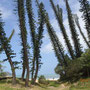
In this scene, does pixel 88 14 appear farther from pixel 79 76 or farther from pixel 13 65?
pixel 13 65

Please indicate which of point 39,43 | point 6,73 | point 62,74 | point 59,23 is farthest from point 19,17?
point 62,74

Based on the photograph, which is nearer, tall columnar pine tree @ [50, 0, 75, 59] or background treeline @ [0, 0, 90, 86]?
background treeline @ [0, 0, 90, 86]

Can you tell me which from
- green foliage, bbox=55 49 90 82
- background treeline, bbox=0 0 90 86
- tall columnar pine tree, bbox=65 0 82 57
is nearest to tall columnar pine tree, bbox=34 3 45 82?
background treeline, bbox=0 0 90 86

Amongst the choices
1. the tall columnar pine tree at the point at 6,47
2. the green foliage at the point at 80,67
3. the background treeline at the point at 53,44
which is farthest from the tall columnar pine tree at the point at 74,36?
the tall columnar pine tree at the point at 6,47

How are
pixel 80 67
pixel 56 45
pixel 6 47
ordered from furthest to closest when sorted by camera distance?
1. pixel 56 45
2. pixel 80 67
3. pixel 6 47

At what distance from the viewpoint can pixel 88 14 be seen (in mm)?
29719

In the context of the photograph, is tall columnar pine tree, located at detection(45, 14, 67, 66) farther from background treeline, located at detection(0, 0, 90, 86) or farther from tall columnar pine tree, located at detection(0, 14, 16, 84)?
tall columnar pine tree, located at detection(0, 14, 16, 84)

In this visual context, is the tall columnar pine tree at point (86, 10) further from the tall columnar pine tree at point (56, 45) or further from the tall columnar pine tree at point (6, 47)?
the tall columnar pine tree at point (6, 47)

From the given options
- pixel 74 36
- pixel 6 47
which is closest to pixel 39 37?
pixel 6 47

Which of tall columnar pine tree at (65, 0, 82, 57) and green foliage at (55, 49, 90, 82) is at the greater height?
tall columnar pine tree at (65, 0, 82, 57)

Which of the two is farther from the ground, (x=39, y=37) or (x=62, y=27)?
(x=62, y=27)

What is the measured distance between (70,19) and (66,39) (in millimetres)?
6041

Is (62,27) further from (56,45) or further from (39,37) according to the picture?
(39,37)

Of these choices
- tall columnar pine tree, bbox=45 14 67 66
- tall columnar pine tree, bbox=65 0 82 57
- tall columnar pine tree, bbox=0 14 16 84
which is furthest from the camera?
tall columnar pine tree, bbox=65 0 82 57
